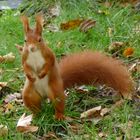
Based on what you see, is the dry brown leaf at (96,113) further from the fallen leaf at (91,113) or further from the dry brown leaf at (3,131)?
the dry brown leaf at (3,131)

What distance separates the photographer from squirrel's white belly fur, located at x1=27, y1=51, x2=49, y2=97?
3.06 metres

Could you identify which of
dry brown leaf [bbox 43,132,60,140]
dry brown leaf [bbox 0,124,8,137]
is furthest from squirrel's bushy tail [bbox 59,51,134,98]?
dry brown leaf [bbox 0,124,8,137]

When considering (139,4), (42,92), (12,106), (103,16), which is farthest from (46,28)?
(42,92)

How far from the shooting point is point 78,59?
349cm

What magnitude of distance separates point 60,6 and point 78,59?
225 centimetres

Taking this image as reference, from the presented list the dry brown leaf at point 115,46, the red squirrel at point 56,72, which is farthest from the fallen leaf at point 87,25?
the red squirrel at point 56,72

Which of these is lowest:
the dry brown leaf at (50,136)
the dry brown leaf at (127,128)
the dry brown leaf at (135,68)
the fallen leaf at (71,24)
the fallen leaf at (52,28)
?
the dry brown leaf at (50,136)

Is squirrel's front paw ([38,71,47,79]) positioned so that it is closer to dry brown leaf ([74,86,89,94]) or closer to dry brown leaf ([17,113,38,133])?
dry brown leaf ([17,113,38,133])

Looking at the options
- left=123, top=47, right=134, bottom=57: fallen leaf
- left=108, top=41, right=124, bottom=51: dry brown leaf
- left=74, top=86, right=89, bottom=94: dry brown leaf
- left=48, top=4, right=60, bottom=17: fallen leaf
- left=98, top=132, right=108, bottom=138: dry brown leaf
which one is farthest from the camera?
left=48, top=4, right=60, bottom=17: fallen leaf

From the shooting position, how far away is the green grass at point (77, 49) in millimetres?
3227

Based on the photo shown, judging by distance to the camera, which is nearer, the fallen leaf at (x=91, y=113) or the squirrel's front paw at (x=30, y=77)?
the squirrel's front paw at (x=30, y=77)

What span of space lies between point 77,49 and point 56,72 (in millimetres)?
1351

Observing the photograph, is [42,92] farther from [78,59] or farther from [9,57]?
[9,57]

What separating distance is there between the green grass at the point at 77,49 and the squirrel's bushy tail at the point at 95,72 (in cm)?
12
